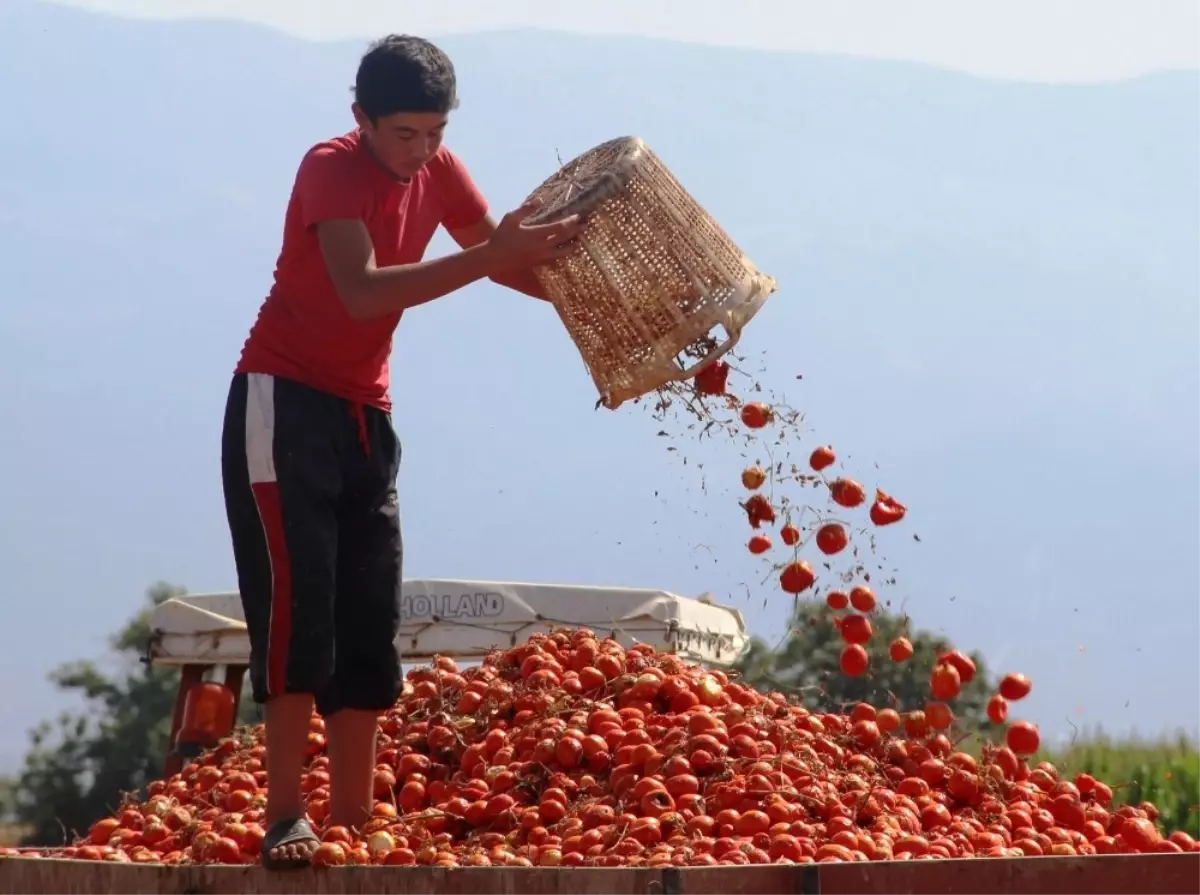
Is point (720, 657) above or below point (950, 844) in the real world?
above

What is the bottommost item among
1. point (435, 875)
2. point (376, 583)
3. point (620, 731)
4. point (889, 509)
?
point (435, 875)

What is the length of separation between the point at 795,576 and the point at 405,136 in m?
2.12

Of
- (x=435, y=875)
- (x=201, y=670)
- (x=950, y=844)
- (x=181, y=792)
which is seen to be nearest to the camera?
(x=435, y=875)

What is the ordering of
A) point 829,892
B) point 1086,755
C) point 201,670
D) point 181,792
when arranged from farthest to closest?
point 1086,755 < point 201,670 < point 181,792 < point 829,892

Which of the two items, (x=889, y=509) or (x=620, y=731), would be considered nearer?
(x=620, y=731)

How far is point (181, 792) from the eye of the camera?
5492 mm

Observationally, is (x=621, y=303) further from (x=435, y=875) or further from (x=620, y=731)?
(x=435, y=875)

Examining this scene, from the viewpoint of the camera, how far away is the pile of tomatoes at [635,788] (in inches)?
155

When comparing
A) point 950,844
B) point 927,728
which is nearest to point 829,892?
point 950,844

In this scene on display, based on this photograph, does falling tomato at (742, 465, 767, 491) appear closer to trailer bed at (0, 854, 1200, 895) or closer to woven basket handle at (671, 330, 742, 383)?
woven basket handle at (671, 330, 742, 383)

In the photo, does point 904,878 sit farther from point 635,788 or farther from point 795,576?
point 795,576

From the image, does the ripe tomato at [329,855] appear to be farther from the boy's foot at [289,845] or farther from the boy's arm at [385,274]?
the boy's arm at [385,274]

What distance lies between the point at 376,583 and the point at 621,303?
963 millimetres

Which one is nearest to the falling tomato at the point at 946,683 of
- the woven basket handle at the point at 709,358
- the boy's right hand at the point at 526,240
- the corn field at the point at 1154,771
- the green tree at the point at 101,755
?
the woven basket handle at the point at 709,358
